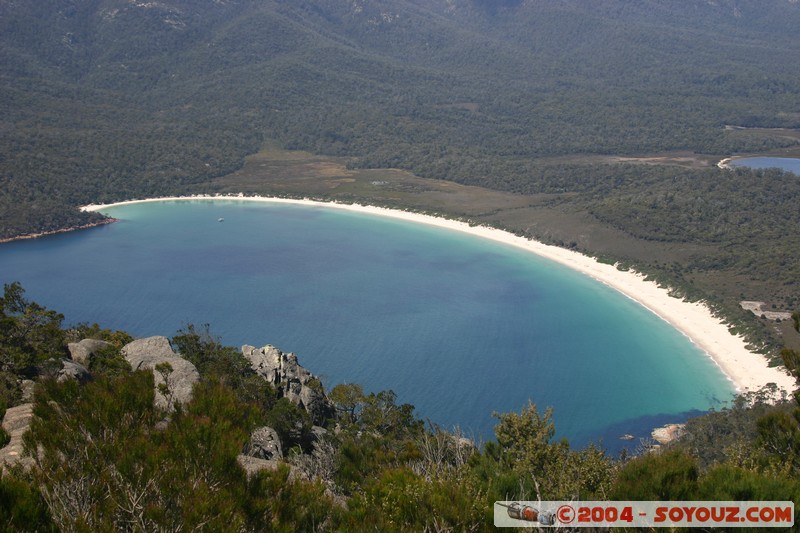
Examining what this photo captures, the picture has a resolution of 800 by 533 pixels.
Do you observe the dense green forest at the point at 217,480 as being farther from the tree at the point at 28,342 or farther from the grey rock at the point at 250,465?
the tree at the point at 28,342

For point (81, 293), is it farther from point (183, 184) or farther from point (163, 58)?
point (163, 58)

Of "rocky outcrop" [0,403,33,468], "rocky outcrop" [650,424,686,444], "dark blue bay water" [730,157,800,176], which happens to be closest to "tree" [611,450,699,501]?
"rocky outcrop" [0,403,33,468]

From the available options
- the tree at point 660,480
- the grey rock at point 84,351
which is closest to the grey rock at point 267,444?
the tree at point 660,480

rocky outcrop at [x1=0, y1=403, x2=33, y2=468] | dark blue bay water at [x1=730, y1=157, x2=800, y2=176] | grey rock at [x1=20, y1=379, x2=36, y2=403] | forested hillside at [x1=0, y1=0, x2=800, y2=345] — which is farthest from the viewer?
dark blue bay water at [x1=730, y1=157, x2=800, y2=176]

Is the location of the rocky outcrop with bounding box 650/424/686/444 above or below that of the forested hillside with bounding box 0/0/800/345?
below

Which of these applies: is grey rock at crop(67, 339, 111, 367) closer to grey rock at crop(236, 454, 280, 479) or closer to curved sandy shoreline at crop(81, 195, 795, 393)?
grey rock at crop(236, 454, 280, 479)

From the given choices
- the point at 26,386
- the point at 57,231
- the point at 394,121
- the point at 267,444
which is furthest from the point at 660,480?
the point at 394,121

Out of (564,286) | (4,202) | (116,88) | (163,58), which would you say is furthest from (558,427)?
(163,58)
